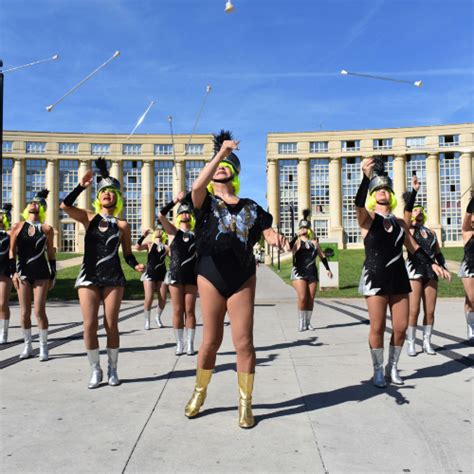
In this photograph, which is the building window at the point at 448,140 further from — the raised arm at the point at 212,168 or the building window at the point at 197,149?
the raised arm at the point at 212,168

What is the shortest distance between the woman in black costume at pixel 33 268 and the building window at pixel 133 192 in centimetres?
6832

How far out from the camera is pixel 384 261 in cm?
484

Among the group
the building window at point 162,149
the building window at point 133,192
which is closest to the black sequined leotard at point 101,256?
the building window at point 133,192

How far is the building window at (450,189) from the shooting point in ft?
228

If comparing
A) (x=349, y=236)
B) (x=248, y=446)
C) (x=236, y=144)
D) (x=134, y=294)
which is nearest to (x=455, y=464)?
(x=248, y=446)

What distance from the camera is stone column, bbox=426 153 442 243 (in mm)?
69375

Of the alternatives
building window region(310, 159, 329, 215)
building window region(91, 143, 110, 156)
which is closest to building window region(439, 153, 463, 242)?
building window region(310, 159, 329, 215)

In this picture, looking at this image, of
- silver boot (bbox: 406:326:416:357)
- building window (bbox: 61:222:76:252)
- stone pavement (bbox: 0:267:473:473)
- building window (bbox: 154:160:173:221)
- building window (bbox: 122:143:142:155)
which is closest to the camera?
stone pavement (bbox: 0:267:473:473)

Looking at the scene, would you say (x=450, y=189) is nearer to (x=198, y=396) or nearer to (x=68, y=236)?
(x=68, y=236)

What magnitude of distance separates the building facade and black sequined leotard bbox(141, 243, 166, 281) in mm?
63233

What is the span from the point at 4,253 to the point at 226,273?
516 cm

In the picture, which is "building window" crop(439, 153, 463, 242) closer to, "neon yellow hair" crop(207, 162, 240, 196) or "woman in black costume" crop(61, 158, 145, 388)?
"woman in black costume" crop(61, 158, 145, 388)

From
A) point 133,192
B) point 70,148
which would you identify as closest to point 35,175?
point 70,148

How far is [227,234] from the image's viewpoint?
383cm
